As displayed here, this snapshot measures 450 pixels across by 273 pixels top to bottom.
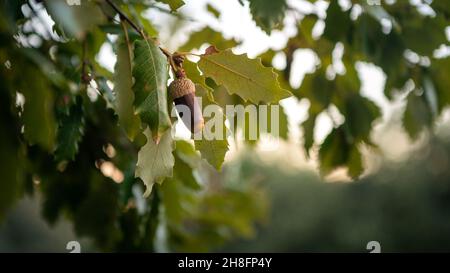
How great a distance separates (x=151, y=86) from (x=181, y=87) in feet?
0.15

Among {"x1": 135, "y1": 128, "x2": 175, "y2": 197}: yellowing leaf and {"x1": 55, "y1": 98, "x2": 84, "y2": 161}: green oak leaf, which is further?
{"x1": 55, "y1": 98, "x2": 84, "y2": 161}: green oak leaf

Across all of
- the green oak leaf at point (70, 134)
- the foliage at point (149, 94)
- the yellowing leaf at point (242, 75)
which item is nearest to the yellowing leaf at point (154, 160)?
the foliage at point (149, 94)

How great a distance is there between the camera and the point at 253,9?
98 cm

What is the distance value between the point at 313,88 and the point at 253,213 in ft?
3.65

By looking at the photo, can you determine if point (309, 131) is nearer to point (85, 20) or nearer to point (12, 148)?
point (85, 20)

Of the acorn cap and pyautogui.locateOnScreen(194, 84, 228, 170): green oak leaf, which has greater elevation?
the acorn cap

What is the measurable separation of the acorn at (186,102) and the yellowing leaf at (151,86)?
0.07 ft

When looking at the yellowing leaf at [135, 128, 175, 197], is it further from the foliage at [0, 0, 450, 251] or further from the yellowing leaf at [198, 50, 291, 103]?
the yellowing leaf at [198, 50, 291, 103]

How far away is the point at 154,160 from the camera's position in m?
0.80

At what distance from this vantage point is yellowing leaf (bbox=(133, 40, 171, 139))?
2.45 feet

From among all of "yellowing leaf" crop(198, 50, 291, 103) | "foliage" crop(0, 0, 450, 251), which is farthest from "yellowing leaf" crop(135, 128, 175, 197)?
"yellowing leaf" crop(198, 50, 291, 103)

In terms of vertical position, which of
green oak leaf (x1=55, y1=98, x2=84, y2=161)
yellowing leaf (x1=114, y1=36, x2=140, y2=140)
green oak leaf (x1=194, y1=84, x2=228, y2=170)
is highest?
yellowing leaf (x1=114, y1=36, x2=140, y2=140)
